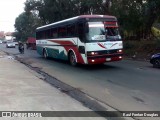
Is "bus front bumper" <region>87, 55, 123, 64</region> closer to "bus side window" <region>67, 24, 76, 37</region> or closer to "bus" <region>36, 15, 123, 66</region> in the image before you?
"bus" <region>36, 15, 123, 66</region>

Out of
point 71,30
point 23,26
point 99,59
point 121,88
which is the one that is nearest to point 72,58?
point 71,30

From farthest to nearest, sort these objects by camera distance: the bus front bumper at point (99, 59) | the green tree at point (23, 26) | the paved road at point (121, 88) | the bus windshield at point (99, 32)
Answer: the green tree at point (23, 26), the bus windshield at point (99, 32), the bus front bumper at point (99, 59), the paved road at point (121, 88)

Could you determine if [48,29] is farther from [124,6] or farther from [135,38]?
[135,38]

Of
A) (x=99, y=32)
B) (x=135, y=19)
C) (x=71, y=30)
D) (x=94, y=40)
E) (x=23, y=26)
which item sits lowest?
(x=94, y=40)

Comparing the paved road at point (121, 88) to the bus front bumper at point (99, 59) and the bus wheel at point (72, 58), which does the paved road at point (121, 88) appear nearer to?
the bus front bumper at point (99, 59)

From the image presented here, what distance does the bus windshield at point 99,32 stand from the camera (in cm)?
1645

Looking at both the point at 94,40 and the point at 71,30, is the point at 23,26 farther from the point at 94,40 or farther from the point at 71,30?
the point at 94,40

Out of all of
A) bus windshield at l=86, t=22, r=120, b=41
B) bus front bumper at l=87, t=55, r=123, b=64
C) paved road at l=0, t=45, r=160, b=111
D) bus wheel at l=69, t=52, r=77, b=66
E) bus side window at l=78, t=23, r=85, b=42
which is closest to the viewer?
paved road at l=0, t=45, r=160, b=111

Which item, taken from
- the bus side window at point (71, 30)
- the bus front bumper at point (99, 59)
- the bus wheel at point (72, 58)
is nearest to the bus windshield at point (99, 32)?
the bus front bumper at point (99, 59)

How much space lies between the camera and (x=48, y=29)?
24.1 meters

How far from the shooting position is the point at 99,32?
16.6 meters

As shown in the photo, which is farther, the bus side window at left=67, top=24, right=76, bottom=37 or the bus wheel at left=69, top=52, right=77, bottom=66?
the bus wheel at left=69, top=52, right=77, bottom=66

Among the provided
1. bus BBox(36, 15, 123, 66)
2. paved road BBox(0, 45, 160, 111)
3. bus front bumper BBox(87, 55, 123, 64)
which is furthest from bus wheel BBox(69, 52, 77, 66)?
paved road BBox(0, 45, 160, 111)

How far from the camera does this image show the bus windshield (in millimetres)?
16453
